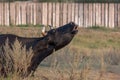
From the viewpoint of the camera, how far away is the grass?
12.5 metres

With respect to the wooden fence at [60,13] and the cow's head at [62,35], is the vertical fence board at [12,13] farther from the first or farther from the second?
the cow's head at [62,35]

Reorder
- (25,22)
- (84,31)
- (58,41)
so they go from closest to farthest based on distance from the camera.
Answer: (58,41), (84,31), (25,22)

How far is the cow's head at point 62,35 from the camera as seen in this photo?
12648 mm

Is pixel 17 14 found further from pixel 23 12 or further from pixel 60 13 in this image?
pixel 60 13

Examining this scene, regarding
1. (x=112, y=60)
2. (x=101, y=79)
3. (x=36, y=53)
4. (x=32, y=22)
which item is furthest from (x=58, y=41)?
(x=32, y=22)

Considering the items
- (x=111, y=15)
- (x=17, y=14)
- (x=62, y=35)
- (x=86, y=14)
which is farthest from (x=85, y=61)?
(x=111, y=15)

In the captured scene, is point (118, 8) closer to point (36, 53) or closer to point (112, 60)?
point (112, 60)

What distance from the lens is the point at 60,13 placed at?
4159 cm

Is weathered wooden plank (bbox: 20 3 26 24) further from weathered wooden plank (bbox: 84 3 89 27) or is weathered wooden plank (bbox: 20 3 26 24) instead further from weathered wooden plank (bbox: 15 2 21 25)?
weathered wooden plank (bbox: 84 3 89 27)

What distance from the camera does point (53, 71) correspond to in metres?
13.1

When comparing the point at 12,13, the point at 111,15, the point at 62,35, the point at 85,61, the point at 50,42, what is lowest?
the point at 85,61

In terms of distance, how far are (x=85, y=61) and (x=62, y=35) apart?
364 cm

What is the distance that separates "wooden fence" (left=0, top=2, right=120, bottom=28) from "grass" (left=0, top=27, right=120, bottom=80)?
1.24 m

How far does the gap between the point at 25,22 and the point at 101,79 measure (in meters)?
28.3
